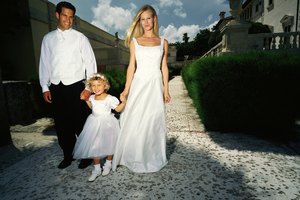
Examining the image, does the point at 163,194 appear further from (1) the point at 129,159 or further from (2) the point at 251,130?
(2) the point at 251,130

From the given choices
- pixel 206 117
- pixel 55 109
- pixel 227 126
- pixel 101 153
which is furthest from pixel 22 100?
pixel 227 126

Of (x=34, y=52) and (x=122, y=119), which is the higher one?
(x=34, y=52)

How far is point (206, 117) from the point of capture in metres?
4.18

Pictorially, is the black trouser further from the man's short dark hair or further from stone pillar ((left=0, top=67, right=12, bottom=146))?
stone pillar ((left=0, top=67, right=12, bottom=146))

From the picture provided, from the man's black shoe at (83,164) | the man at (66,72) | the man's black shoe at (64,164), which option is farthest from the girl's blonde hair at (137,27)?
the man's black shoe at (64,164)

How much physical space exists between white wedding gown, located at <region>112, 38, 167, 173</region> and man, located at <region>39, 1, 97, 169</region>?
62 cm

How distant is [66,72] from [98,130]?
88cm

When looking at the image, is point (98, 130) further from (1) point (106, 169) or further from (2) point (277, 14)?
(2) point (277, 14)

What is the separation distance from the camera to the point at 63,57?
8.59ft

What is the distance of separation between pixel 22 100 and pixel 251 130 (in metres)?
5.61

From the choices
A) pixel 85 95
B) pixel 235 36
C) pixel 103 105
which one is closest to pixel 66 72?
pixel 85 95

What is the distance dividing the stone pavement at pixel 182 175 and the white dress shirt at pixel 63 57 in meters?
1.22

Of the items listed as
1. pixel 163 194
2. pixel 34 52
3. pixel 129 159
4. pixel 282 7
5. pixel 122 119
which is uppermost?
pixel 282 7

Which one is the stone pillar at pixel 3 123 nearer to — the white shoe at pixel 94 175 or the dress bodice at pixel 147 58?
the white shoe at pixel 94 175
